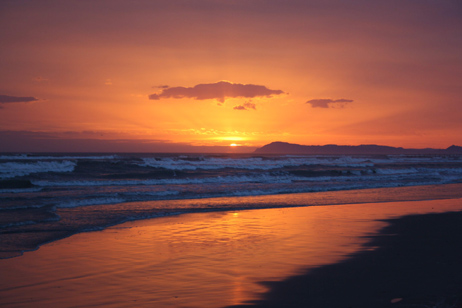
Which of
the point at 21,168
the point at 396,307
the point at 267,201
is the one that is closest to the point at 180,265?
the point at 396,307

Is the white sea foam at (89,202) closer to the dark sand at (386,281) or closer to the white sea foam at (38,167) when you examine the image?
the dark sand at (386,281)

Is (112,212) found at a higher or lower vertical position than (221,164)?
lower

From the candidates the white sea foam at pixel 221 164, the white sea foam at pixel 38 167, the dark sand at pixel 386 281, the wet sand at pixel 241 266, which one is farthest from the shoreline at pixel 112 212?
the white sea foam at pixel 221 164

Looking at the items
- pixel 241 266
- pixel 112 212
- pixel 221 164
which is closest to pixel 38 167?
pixel 221 164

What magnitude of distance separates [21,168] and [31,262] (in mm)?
35275

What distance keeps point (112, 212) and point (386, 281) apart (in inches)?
417

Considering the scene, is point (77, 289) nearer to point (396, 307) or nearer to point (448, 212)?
point (396, 307)

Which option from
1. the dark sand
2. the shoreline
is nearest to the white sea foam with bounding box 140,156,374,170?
the shoreline

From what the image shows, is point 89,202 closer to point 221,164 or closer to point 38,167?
point 38,167

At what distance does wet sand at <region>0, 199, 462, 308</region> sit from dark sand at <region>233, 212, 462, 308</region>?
2 centimetres

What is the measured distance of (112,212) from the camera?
14.5 m

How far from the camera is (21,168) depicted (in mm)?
38719

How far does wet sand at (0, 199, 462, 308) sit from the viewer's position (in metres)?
5.70

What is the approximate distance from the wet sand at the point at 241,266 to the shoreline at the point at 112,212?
0.71 meters
